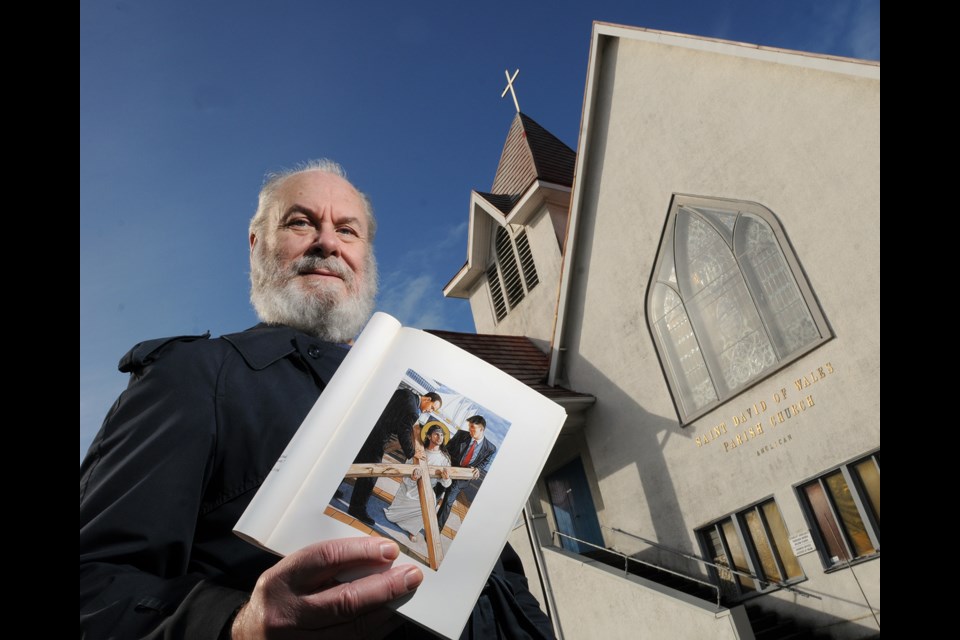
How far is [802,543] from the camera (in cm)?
873

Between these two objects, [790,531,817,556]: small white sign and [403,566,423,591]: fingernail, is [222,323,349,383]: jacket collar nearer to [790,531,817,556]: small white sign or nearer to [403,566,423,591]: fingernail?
[403,566,423,591]: fingernail

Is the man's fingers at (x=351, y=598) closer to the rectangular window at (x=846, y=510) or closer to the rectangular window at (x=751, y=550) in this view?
the rectangular window at (x=846, y=510)

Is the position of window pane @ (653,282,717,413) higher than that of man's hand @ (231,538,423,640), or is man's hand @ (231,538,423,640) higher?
window pane @ (653,282,717,413)

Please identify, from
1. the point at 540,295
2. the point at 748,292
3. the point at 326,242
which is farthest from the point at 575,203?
the point at 326,242

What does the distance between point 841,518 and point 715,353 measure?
3.21 meters

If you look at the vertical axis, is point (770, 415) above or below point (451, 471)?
above

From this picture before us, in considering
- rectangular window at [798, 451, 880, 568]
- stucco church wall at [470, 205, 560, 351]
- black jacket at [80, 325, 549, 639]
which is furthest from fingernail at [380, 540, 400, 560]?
stucco church wall at [470, 205, 560, 351]

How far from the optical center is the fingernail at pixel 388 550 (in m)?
1.34

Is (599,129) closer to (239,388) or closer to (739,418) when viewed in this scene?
(739,418)

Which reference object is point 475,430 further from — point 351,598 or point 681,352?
point 681,352

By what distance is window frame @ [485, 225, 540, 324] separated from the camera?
16469 mm

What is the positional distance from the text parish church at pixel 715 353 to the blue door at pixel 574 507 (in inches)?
1.7
